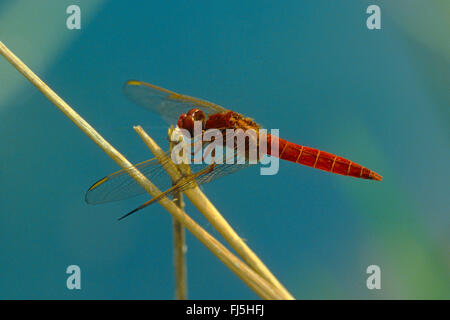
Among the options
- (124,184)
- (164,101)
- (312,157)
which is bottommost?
(124,184)

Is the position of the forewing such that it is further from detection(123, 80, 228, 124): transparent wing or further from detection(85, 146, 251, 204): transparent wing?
detection(123, 80, 228, 124): transparent wing

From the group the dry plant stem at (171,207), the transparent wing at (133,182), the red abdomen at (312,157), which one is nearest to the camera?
the dry plant stem at (171,207)

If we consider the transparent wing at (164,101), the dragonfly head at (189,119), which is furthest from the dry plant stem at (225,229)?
the transparent wing at (164,101)

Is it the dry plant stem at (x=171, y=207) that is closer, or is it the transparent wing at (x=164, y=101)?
the dry plant stem at (x=171, y=207)

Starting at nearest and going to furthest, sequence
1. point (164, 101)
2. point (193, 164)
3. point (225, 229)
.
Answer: point (225, 229)
point (193, 164)
point (164, 101)

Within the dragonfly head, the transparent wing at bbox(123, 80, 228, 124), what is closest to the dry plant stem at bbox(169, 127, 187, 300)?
the dragonfly head

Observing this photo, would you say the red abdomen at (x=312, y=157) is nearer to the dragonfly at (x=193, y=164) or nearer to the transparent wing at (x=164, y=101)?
the dragonfly at (x=193, y=164)

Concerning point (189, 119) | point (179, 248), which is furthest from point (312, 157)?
point (179, 248)

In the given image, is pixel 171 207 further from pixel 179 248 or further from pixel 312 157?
pixel 312 157

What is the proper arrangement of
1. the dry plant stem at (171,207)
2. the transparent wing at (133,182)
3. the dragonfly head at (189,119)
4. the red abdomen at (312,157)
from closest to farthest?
the dry plant stem at (171,207) < the transparent wing at (133,182) < the dragonfly head at (189,119) < the red abdomen at (312,157)
